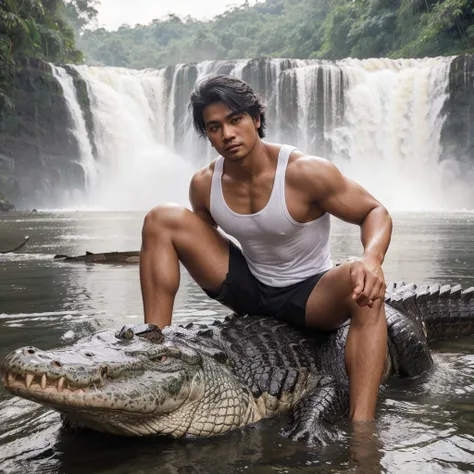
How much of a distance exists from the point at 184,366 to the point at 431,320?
222 cm

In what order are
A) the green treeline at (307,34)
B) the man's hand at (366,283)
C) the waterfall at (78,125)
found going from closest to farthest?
1. the man's hand at (366,283)
2. the waterfall at (78,125)
3. the green treeline at (307,34)

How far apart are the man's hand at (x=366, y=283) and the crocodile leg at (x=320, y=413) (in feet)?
1.49

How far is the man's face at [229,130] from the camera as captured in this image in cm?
276

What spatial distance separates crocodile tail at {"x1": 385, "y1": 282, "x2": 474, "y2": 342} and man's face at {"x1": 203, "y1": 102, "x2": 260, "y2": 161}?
1487 mm

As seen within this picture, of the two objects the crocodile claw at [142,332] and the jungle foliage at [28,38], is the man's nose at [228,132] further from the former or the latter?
the jungle foliage at [28,38]

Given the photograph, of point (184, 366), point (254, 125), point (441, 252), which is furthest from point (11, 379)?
point (441, 252)

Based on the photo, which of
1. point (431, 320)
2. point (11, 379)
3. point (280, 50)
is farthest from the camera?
point (280, 50)

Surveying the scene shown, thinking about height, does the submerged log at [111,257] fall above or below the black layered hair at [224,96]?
below

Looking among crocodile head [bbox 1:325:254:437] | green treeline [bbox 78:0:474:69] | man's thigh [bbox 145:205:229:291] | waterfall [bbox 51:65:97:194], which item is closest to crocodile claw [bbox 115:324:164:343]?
crocodile head [bbox 1:325:254:437]

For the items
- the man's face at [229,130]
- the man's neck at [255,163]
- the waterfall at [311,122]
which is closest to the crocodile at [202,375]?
the man's neck at [255,163]

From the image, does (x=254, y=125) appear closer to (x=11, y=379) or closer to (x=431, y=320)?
(x=11, y=379)

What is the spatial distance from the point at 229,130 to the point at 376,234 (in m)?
0.83

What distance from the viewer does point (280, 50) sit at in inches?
2349

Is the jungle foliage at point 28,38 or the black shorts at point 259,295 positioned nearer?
the black shorts at point 259,295
